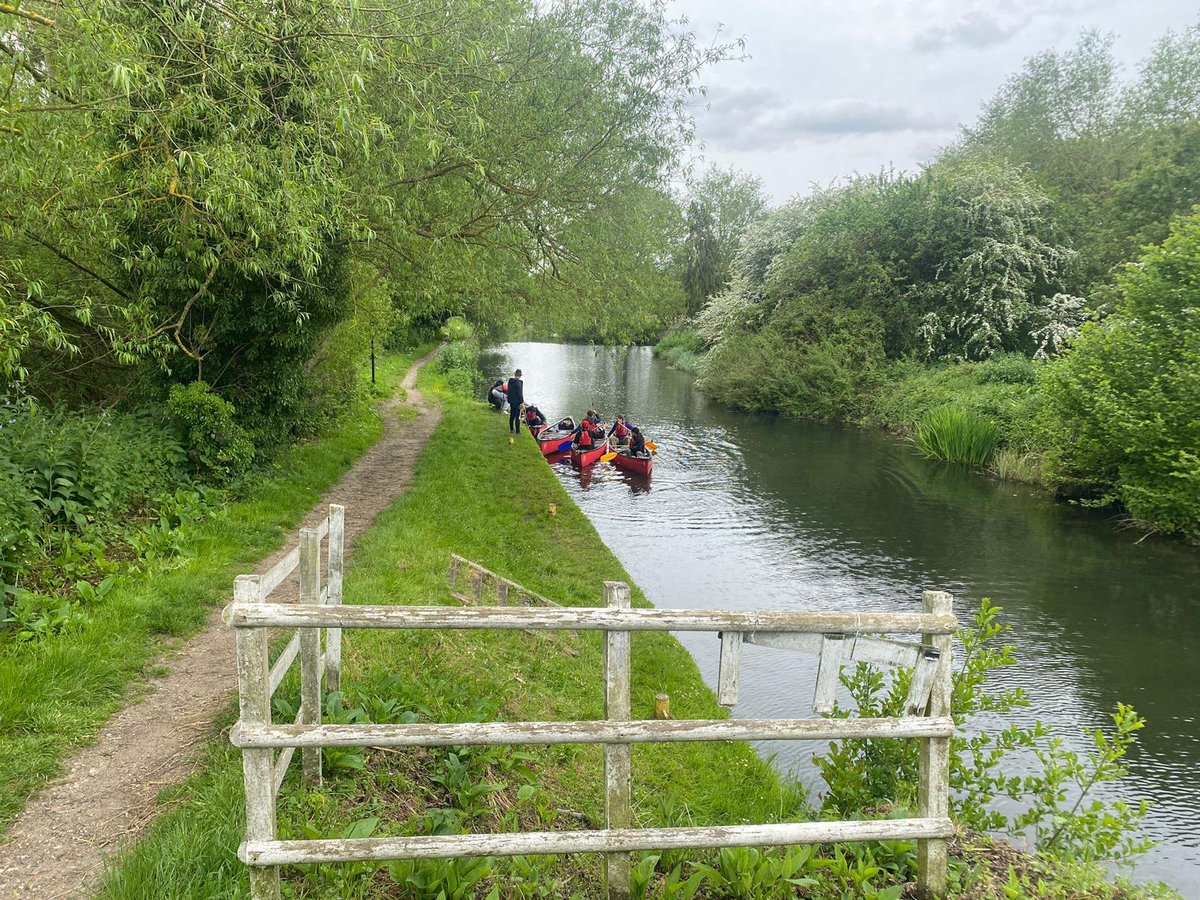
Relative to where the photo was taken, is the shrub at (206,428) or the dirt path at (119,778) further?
the shrub at (206,428)

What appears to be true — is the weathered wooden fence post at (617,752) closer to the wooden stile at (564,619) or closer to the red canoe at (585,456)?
the wooden stile at (564,619)

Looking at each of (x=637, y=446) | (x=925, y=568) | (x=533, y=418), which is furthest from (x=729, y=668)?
(x=533, y=418)

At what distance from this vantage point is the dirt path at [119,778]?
3834mm

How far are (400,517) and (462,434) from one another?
32.5ft

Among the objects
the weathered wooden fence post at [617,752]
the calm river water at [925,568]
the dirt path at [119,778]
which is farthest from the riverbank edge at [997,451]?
the dirt path at [119,778]

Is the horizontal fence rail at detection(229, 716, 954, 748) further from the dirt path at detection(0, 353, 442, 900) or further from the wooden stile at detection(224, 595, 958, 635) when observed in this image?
the dirt path at detection(0, 353, 442, 900)

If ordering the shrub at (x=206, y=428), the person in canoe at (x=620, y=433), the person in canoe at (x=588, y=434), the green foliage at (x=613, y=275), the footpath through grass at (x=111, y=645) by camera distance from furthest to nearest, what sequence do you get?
the person in canoe at (x=620, y=433) < the person in canoe at (x=588, y=434) < the green foliage at (x=613, y=275) < the shrub at (x=206, y=428) < the footpath through grass at (x=111, y=645)

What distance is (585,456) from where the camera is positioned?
23.1 m

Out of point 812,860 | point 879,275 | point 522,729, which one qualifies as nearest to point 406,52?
point 522,729

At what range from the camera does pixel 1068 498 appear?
19641mm

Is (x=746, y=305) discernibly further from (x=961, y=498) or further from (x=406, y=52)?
(x=406, y=52)

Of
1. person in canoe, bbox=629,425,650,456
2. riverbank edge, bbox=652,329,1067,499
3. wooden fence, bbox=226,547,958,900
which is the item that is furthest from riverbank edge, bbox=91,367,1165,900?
riverbank edge, bbox=652,329,1067,499

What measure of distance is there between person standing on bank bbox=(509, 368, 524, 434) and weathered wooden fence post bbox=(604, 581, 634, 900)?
2066 cm

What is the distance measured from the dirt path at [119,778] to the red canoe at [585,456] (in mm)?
16138
